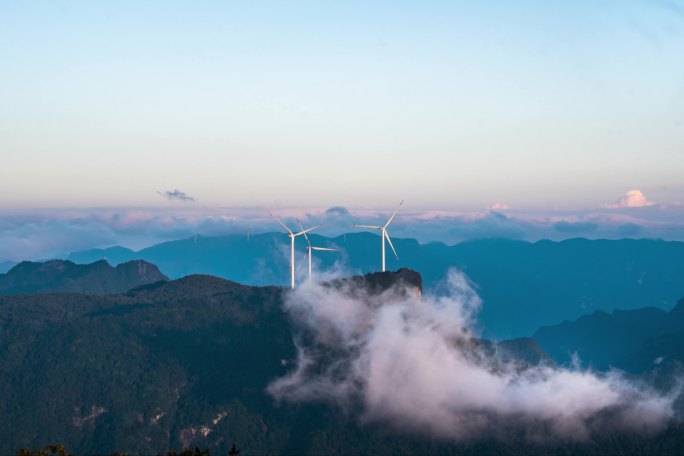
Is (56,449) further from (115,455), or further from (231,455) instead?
(231,455)

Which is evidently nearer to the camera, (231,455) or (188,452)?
(231,455)

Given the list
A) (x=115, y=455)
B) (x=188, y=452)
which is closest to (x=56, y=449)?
(x=115, y=455)

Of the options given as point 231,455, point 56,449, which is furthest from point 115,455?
point 231,455

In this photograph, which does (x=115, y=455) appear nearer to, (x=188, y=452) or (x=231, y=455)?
(x=188, y=452)

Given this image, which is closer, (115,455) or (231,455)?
(231,455)

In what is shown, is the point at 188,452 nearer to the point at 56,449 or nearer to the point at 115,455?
the point at 115,455

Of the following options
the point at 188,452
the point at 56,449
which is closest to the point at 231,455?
the point at 188,452
